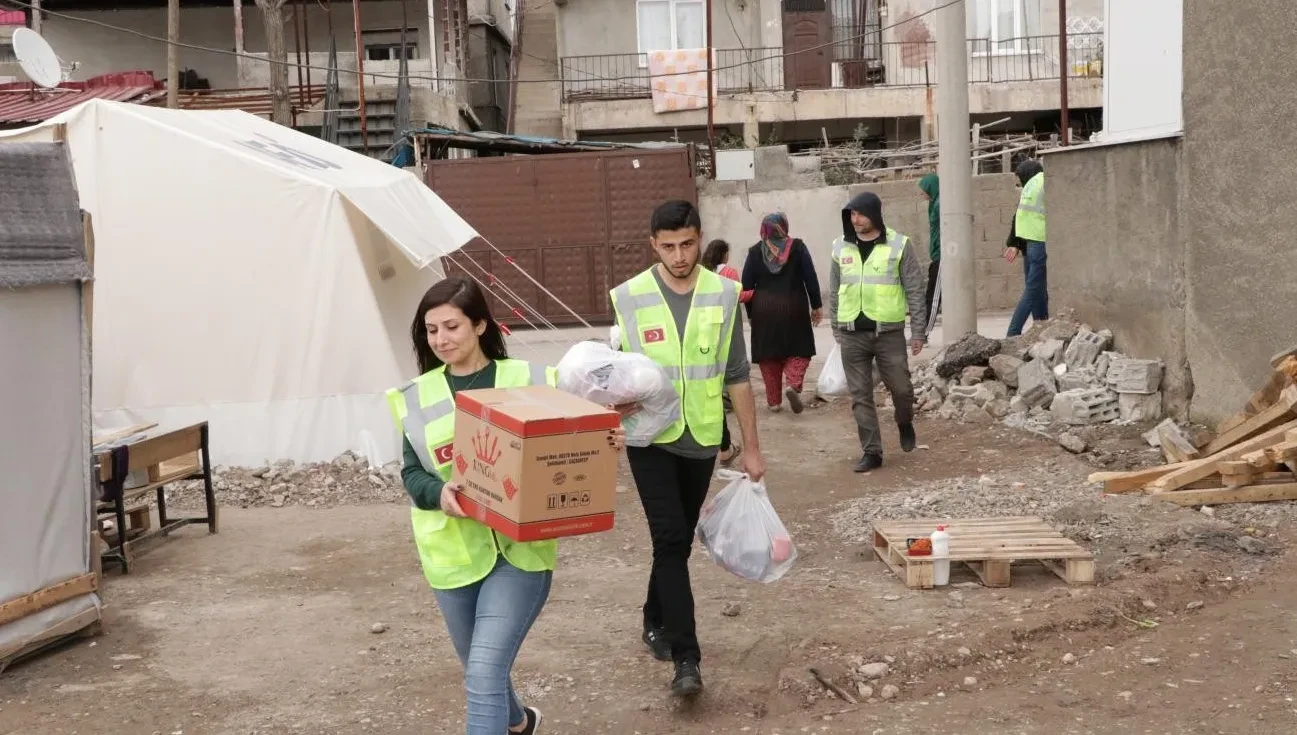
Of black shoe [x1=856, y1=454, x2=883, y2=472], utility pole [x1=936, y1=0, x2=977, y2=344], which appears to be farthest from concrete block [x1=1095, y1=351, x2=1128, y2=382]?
utility pole [x1=936, y1=0, x2=977, y2=344]

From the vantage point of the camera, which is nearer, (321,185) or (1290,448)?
(1290,448)

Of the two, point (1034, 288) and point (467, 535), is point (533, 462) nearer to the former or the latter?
point (467, 535)

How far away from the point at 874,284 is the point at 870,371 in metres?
0.64

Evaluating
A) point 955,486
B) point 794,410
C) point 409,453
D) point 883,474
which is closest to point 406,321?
point 794,410

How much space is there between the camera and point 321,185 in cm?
914

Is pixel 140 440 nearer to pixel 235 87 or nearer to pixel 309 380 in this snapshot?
pixel 309 380

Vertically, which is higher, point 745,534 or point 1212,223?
point 1212,223

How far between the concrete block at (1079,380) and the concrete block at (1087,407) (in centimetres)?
10

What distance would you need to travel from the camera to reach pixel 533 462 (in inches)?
122

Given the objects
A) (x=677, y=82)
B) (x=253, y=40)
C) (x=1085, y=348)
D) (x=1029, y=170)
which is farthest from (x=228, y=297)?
(x=253, y=40)

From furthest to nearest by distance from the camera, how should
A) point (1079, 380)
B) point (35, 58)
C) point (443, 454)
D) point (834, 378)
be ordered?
point (35, 58)
point (834, 378)
point (1079, 380)
point (443, 454)

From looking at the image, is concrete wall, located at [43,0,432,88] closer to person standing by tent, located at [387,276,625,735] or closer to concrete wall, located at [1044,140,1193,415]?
concrete wall, located at [1044,140,1193,415]

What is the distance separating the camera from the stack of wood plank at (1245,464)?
649cm

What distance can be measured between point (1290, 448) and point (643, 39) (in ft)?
73.1
